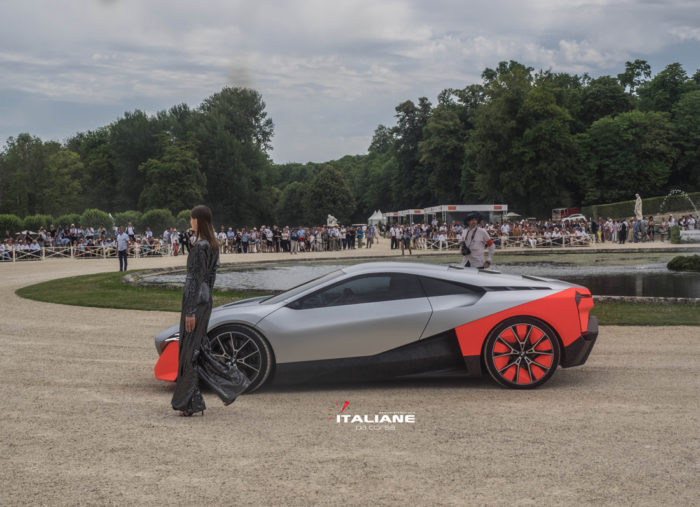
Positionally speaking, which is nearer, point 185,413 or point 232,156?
point 185,413

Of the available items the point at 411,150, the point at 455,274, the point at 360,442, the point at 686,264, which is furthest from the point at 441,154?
the point at 360,442

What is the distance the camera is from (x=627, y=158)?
240ft

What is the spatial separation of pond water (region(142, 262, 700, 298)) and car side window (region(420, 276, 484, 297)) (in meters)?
10.3

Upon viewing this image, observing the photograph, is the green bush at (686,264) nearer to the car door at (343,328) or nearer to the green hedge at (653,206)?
the car door at (343,328)

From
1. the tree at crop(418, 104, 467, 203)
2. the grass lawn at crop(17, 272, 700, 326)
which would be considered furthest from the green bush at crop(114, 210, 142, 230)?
the tree at crop(418, 104, 467, 203)

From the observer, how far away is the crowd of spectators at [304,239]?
4375cm

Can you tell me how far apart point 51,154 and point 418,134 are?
50.3 meters

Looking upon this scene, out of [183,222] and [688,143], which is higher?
[688,143]

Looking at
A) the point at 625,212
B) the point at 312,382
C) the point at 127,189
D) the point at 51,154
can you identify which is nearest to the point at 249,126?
the point at 127,189

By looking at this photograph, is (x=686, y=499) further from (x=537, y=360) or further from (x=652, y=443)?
(x=537, y=360)

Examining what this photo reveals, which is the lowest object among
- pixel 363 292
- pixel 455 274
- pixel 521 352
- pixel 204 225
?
pixel 521 352

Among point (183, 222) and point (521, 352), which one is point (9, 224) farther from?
point (521, 352)

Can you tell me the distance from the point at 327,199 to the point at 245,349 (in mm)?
105547

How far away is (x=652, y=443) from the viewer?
5539 mm
